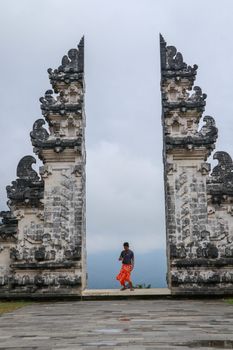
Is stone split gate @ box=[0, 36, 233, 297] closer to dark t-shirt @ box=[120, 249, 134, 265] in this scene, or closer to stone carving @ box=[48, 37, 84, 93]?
stone carving @ box=[48, 37, 84, 93]

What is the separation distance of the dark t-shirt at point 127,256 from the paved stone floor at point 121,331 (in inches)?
250

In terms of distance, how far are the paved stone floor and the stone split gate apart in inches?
214

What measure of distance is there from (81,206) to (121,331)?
31.3 ft

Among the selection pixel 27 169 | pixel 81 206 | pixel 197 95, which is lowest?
pixel 81 206

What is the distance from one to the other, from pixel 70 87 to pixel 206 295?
9.00 m

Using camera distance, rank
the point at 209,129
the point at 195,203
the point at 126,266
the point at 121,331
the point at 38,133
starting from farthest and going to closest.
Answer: the point at 38,133 < the point at 209,129 < the point at 126,266 < the point at 195,203 < the point at 121,331

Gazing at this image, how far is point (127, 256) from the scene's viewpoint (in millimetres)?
17078

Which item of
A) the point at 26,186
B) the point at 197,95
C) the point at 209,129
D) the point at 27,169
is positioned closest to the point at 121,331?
the point at 26,186

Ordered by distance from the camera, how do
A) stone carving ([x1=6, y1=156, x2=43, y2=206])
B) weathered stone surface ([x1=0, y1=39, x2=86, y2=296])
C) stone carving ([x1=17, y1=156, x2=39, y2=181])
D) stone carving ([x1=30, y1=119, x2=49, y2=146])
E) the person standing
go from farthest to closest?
stone carving ([x1=17, y1=156, x2=39, y2=181]) < stone carving ([x1=30, y1=119, x2=49, y2=146]) < the person standing < stone carving ([x1=6, y1=156, x2=43, y2=206]) < weathered stone surface ([x1=0, y1=39, x2=86, y2=296])

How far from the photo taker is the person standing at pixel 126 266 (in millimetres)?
16984

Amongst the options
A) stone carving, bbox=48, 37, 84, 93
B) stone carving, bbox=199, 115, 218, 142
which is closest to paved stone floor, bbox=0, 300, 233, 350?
stone carving, bbox=199, 115, 218, 142

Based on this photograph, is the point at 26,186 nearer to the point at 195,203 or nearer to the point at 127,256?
the point at 127,256

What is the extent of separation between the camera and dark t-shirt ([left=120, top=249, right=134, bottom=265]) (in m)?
17.1

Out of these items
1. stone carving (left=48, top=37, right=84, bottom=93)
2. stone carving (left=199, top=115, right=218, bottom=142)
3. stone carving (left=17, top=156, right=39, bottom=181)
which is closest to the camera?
stone carving (left=199, top=115, right=218, bottom=142)
